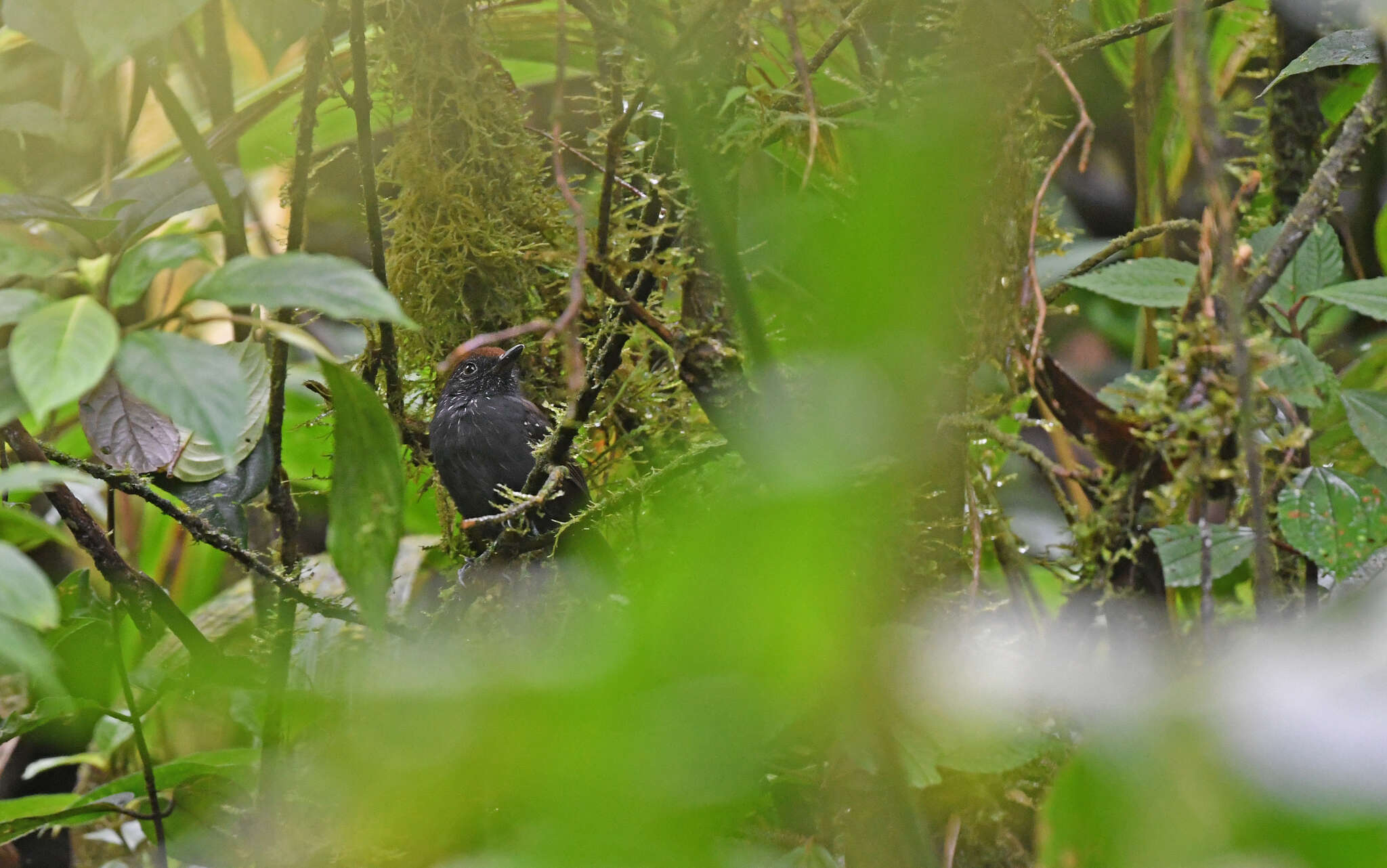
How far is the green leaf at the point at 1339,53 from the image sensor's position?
0.89m

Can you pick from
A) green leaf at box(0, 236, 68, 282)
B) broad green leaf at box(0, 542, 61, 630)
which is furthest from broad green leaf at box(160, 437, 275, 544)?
broad green leaf at box(0, 542, 61, 630)

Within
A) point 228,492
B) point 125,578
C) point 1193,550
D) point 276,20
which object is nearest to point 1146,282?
point 1193,550

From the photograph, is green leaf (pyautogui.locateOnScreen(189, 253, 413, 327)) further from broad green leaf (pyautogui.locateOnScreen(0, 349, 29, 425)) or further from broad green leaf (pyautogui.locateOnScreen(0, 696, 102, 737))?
broad green leaf (pyautogui.locateOnScreen(0, 696, 102, 737))

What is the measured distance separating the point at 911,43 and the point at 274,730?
81 centimetres

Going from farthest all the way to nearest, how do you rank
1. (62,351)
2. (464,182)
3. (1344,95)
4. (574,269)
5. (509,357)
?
1. (509,357)
2. (1344,95)
3. (464,182)
4. (574,269)
5. (62,351)

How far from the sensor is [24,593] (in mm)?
417

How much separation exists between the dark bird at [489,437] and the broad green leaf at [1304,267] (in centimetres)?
73

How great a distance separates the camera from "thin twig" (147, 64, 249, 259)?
0.76 m

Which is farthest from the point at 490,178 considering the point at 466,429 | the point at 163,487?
the point at 163,487

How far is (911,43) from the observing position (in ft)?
2.57

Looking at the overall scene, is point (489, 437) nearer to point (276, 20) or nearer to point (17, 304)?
point (276, 20)

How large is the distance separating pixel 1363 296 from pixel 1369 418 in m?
0.13

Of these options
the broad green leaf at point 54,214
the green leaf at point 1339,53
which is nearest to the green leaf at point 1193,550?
the green leaf at point 1339,53

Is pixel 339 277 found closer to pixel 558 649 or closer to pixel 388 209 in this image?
pixel 558 649
